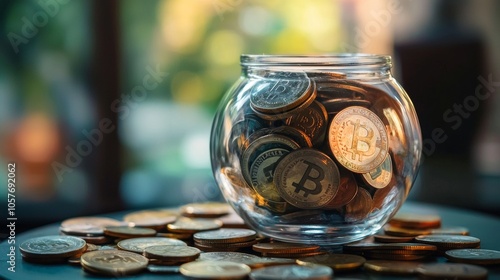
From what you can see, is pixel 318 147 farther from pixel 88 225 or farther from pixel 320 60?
pixel 88 225

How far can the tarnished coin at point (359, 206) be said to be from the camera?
0.96 m

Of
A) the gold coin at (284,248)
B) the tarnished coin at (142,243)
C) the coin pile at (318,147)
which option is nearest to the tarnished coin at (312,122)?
the coin pile at (318,147)

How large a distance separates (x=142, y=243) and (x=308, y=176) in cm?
26

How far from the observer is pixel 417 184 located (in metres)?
2.81

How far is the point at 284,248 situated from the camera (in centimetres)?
97

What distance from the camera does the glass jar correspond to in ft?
3.11

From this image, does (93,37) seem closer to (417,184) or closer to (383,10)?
(383,10)

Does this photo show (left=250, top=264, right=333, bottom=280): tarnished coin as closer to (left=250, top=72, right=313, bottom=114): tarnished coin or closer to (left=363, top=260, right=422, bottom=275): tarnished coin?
(left=363, top=260, right=422, bottom=275): tarnished coin

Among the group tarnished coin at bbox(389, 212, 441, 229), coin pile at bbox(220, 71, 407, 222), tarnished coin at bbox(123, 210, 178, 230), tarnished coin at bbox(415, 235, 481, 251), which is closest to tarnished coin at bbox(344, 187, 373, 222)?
coin pile at bbox(220, 71, 407, 222)

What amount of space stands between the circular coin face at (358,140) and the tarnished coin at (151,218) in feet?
1.17

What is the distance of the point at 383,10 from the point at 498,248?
1.82 meters

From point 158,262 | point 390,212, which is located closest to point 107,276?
point 158,262

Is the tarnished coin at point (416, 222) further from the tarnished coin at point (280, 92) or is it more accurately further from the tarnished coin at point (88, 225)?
the tarnished coin at point (88, 225)

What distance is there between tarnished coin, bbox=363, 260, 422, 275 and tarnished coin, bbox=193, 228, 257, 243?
192 millimetres
